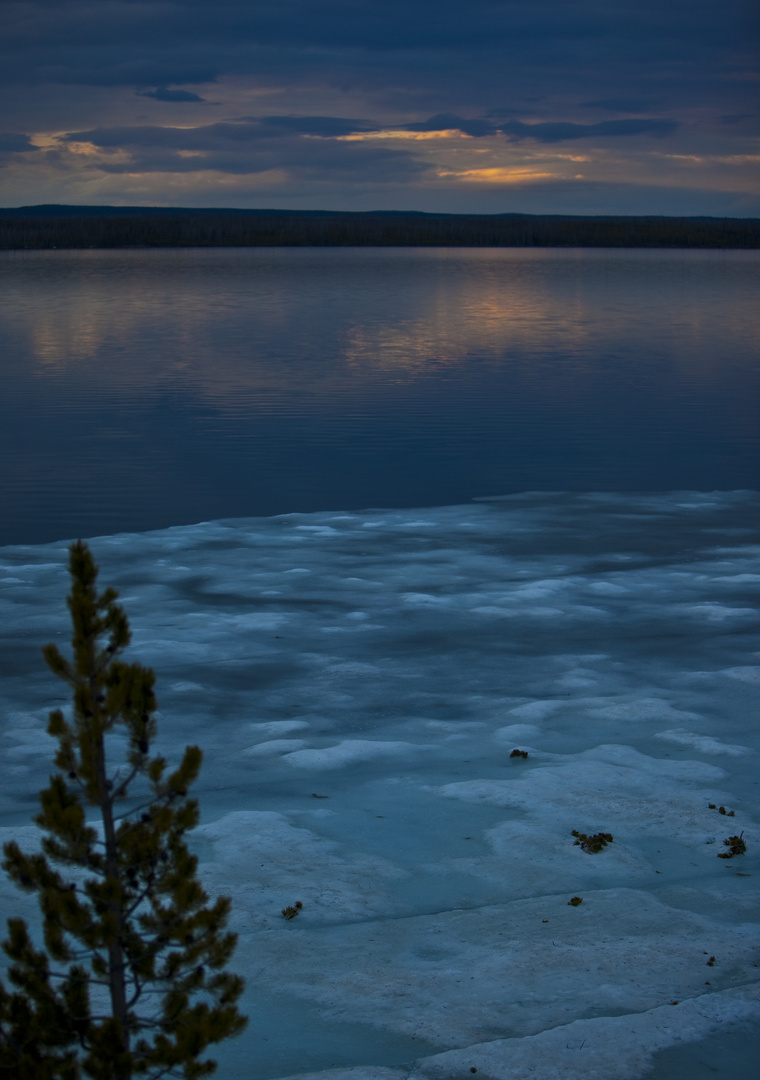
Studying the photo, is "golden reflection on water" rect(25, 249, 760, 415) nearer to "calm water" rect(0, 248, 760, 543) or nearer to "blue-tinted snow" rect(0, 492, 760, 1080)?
"calm water" rect(0, 248, 760, 543)

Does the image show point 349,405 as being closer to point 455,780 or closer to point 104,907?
point 455,780

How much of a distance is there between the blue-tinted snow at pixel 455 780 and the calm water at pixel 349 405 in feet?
14.6

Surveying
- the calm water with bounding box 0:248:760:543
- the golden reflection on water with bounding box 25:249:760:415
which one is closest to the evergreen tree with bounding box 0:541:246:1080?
the calm water with bounding box 0:248:760:543

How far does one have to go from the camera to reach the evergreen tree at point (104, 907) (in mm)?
2680

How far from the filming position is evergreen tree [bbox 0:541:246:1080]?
2.68 m

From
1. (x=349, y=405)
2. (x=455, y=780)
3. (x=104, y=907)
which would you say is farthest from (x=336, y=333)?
(x=104, y=907)

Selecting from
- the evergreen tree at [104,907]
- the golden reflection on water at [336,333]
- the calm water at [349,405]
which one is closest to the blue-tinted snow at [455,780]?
the evergreen tree at [104,907]

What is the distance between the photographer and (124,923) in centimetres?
281

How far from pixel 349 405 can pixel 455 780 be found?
1663 cm

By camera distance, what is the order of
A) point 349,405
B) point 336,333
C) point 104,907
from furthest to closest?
point 336,333 → point 349,405 → point 104,907

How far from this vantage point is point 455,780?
5582 mm

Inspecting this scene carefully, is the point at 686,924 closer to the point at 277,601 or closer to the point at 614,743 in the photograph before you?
the point at 614,743

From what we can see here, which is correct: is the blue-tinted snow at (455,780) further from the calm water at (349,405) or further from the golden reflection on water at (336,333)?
the golden reflection on water at (336,333)

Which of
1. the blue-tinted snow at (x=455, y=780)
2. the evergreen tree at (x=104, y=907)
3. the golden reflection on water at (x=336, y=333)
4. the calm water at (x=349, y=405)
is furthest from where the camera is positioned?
the golden reflection on water at (x=336, y=333)
